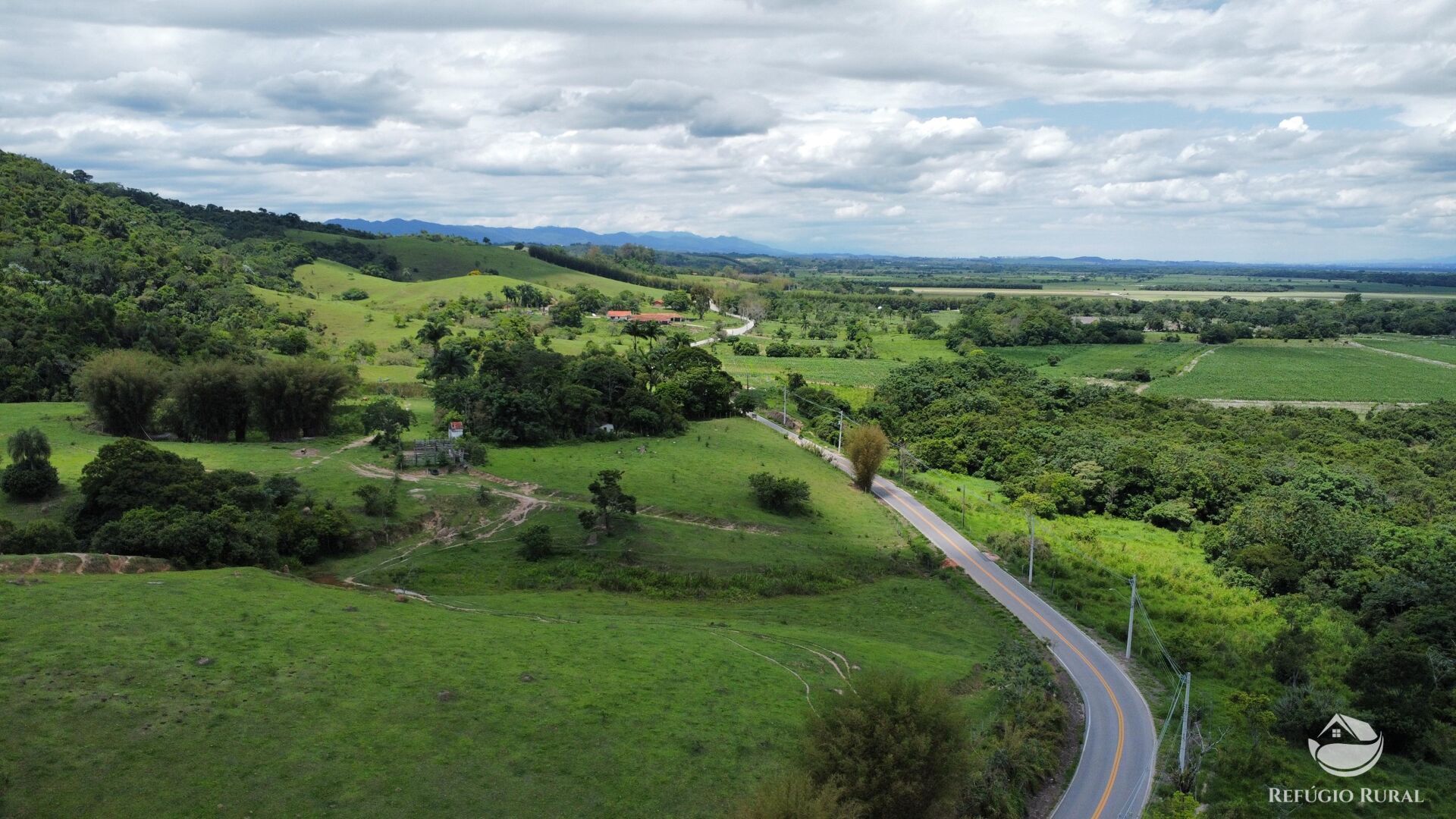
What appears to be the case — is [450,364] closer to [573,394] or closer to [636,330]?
[573,394]

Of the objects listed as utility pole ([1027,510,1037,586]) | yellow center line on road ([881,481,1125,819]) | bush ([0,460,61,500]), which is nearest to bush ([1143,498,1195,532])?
utility pole ([1027,510,1037,586])

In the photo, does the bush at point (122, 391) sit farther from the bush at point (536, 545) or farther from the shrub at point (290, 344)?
the shrub at point (290, 344)

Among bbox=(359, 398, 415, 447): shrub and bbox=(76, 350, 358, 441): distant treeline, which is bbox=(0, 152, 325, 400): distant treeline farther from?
bbox=(359, 398, 415, 447): shrub

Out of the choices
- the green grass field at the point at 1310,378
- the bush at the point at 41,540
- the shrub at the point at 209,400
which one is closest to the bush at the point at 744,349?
the green grass field at the point at 1310,378

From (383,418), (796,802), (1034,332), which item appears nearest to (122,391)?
(383,418)

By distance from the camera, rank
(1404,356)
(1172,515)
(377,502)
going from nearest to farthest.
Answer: (377,502) < (1172,515) < (1404,356)

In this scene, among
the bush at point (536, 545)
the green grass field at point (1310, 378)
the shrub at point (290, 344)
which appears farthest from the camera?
the green grass field at point (1310, 378)
